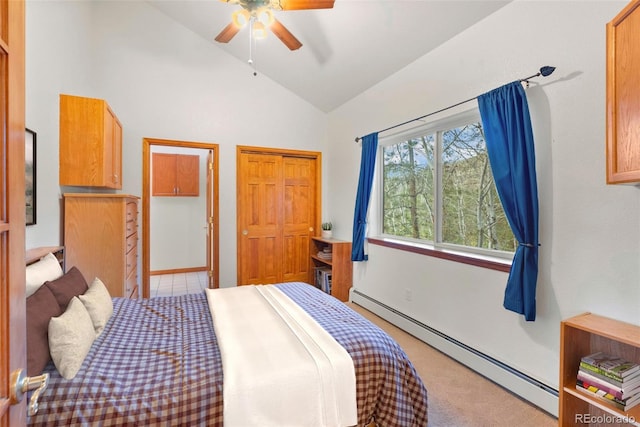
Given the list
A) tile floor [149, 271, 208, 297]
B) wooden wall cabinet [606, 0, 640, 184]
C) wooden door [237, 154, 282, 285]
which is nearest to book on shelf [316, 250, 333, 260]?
wooden door [237, 154, 282, 285]

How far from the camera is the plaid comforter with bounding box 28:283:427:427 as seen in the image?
123cm

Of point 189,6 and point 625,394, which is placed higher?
point 189,6

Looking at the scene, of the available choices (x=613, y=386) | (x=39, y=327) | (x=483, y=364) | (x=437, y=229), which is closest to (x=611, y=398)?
(x=613, y=386)

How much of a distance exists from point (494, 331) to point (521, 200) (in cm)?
100

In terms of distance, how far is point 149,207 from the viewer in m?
3.88

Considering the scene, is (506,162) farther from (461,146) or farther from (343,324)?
(343,324)

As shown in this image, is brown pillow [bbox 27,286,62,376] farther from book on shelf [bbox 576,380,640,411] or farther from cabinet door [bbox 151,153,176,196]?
cabinet door [bbox 151,153,176,196]

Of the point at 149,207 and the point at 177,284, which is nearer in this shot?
the point at 149,207

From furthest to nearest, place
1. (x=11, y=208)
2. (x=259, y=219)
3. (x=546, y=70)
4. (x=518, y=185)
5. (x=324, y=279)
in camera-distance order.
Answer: (x=259, y=219), (x=324, y=279), (x=518, y=185), (x=546, y=70), (x=11, y=208)

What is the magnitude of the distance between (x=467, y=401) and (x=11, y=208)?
251cm

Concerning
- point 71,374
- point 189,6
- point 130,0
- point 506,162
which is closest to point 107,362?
point 71,374

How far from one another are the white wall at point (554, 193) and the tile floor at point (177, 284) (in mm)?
3569

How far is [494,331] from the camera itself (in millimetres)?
2367

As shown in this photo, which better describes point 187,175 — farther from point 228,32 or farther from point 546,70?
point 546,70
